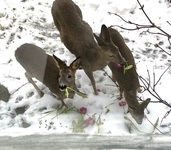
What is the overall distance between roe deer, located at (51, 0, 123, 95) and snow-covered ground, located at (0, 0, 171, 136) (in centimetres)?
24

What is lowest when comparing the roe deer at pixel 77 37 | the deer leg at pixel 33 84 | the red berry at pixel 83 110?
the red berry at pixel 83 110

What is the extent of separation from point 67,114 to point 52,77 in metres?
0.42

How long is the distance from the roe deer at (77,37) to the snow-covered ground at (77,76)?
0.80 feet

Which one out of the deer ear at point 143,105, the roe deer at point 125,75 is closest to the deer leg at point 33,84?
the roe deer at point 125,75

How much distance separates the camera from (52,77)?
4148 millimetres

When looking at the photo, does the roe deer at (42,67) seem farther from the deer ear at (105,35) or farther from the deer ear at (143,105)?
the deer ear at (143,105)

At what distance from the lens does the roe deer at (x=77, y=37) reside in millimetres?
4254

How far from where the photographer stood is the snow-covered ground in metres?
3.80

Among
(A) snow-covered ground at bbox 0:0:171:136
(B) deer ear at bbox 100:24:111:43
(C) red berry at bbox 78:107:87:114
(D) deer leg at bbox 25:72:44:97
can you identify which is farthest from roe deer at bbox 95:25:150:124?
(D) deer leg at bbox 25:72:44:97

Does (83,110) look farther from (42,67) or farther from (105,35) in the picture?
(105,35)

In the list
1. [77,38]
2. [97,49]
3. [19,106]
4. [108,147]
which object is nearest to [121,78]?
[97,49]

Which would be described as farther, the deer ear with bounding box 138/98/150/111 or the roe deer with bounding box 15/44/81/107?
the roe deer with bounding box 15/44/81/107

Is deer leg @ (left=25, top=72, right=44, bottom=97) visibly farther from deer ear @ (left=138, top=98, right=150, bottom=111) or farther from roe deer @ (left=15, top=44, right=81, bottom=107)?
deer ear @ (left=138, top=98, right=150, bottom=111)

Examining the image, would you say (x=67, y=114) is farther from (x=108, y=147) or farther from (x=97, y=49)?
(x=108, y=147)
